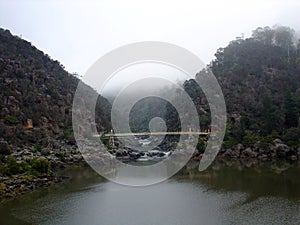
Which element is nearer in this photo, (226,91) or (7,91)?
(7,91)

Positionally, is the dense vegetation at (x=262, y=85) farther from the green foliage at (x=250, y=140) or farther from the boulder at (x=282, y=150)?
the boulder at (x=282, y=150)

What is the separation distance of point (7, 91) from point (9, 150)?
1245 centimetres

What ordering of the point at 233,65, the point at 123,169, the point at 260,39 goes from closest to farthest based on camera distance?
the point at 123,169, the point at 233,65, the point at 260,39

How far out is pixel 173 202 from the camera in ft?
64.3

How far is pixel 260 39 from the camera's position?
5941 cm

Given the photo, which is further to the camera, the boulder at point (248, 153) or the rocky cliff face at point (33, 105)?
the rocky cliff face at point (33, 105)

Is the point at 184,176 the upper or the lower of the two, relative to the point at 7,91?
lower

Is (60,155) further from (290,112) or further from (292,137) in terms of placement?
(290,112)

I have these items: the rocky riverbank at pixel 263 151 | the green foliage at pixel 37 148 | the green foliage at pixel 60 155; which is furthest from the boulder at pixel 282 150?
the green foliage at pixel 37 148

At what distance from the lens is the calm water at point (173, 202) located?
54.2ft

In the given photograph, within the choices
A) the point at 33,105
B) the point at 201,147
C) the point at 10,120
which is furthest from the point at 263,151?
the point at 33,105

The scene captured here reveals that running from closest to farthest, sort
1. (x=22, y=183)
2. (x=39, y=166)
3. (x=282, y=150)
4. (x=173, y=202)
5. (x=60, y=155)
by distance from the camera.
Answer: (x=173, y=202)
(x=22, y=183)
(x=39, y=166)
(x=282, y=150)
(x=60, y=155)

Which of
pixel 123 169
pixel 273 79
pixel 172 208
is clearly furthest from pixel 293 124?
pixel 172 208

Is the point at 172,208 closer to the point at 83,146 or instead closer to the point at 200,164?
the point at 200,164
